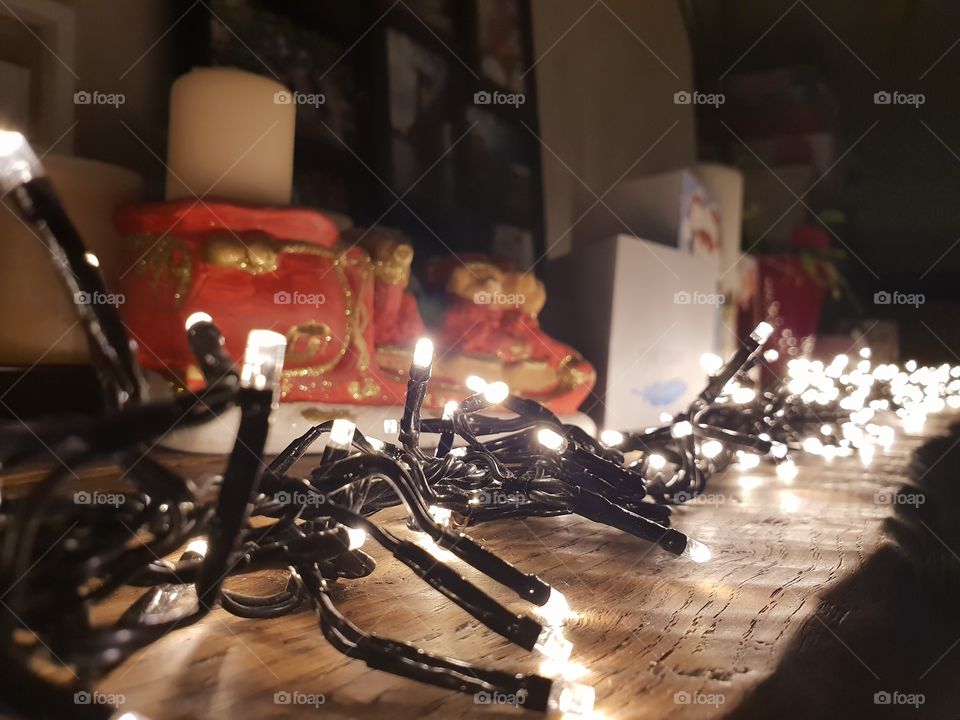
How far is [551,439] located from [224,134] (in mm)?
488

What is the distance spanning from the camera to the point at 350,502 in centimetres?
28

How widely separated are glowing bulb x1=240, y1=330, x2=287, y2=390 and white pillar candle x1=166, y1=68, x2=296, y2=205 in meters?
0.46

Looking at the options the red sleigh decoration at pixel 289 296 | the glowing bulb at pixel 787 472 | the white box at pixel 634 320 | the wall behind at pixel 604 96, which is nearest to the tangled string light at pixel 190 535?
the red sleigh decoration at pixel 289 296

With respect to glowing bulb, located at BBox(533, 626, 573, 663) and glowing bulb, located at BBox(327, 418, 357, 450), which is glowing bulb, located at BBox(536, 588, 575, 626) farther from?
glowing bulb, located at BBox(327, 418, 357, 450)

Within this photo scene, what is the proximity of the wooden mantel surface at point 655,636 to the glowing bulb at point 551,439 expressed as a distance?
2.6 inches

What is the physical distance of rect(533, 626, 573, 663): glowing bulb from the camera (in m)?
0.24

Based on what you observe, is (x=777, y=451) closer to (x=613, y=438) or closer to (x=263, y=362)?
(x=613, y=438)

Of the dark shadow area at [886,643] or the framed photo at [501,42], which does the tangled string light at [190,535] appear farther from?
the framed photo at [501,42]

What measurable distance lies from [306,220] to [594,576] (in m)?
0.47

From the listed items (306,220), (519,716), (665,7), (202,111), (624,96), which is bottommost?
(519,716)

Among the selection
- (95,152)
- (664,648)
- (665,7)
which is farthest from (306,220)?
(665,7)

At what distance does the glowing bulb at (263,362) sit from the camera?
19 centimetres

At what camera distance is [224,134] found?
0.63m

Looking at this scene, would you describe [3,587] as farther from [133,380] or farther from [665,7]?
[665,7]
